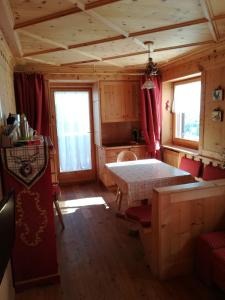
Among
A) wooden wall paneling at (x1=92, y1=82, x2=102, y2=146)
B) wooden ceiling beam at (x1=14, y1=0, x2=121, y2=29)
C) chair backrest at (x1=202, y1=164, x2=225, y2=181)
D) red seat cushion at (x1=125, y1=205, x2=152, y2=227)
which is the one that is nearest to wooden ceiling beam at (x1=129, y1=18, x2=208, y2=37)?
wooden ceiling beam at (x1=14, y1=0, x2=121, y2=29)

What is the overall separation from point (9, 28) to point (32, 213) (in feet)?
5.66

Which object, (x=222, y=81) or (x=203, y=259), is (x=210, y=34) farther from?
(x=203, y=259)

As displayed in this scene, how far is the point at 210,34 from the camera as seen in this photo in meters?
2.66

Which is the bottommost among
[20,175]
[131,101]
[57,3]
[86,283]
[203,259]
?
[86,283]

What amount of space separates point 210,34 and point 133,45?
3.01 ft

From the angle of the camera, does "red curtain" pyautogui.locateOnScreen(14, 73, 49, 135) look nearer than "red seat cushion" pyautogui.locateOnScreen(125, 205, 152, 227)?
No

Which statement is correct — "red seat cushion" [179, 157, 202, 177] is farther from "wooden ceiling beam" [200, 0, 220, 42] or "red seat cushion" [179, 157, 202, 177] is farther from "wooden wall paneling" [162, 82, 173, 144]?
"wooden ceiling beam" [200, 0, 220, 42]

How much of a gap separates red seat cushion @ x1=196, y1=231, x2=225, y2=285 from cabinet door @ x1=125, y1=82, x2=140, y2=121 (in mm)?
3029

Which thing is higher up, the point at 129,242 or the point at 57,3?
the point at 57,3

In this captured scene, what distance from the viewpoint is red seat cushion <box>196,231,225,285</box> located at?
193cm

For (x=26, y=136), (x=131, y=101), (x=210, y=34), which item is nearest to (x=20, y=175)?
(x=26, y=136)

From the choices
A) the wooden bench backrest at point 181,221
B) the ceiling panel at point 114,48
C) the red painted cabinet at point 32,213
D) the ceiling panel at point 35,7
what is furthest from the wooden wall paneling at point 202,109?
the red painted cabinet at point 32,213

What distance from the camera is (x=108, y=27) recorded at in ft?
7.52

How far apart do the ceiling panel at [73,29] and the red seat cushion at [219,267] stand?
7.51 ft
